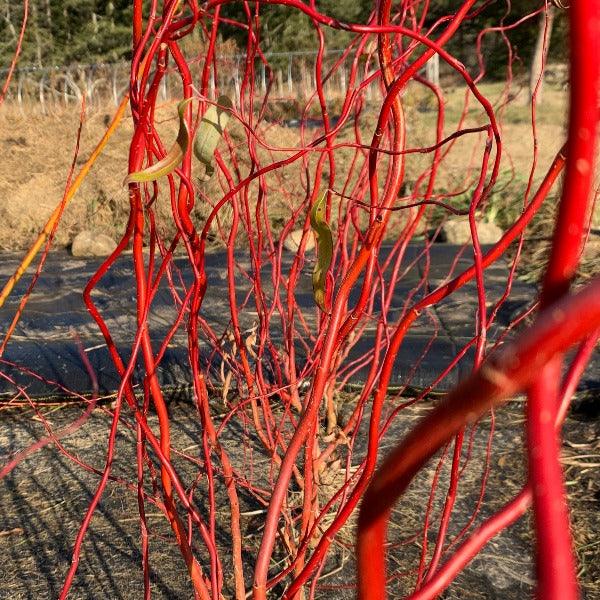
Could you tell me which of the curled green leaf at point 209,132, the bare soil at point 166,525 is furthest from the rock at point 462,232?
the curled green leaf at point 209,132

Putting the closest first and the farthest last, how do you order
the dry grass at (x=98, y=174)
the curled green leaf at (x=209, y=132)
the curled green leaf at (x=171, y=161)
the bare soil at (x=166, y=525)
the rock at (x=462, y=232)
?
the curled green leaf at (x=171, y=161) → the curled green leaf at (x=209, y=132) → the bare soil at (x=166, y=525) → the rock at (x=462, y=232) → the dry grass at (x=98, y=174)

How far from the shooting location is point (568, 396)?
702mm

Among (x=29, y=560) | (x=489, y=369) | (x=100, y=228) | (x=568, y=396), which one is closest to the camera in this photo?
(x=489, y=369)

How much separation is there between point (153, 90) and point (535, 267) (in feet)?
15.1

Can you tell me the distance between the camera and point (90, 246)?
5.92 meters

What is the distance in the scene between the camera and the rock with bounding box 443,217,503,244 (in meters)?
5.82

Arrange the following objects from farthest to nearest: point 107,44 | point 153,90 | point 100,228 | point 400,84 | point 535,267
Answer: point 107,44, point 100,228, point 535,267, point 153,90, point 400,84

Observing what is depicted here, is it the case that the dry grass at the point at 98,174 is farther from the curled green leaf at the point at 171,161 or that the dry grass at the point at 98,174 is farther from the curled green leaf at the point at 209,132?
the curled green leaf at the point at 171,161

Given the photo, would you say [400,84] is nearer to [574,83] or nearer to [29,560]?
[574,83]

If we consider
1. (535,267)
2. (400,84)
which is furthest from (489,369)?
(535,267)

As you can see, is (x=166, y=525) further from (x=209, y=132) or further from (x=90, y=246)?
(x=90, y=246)

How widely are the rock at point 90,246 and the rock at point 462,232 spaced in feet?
7.69

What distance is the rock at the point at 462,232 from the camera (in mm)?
5824

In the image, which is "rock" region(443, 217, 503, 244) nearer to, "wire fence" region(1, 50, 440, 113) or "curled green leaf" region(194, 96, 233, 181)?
"curled green leaf" region(194, 96, 233, 181)
